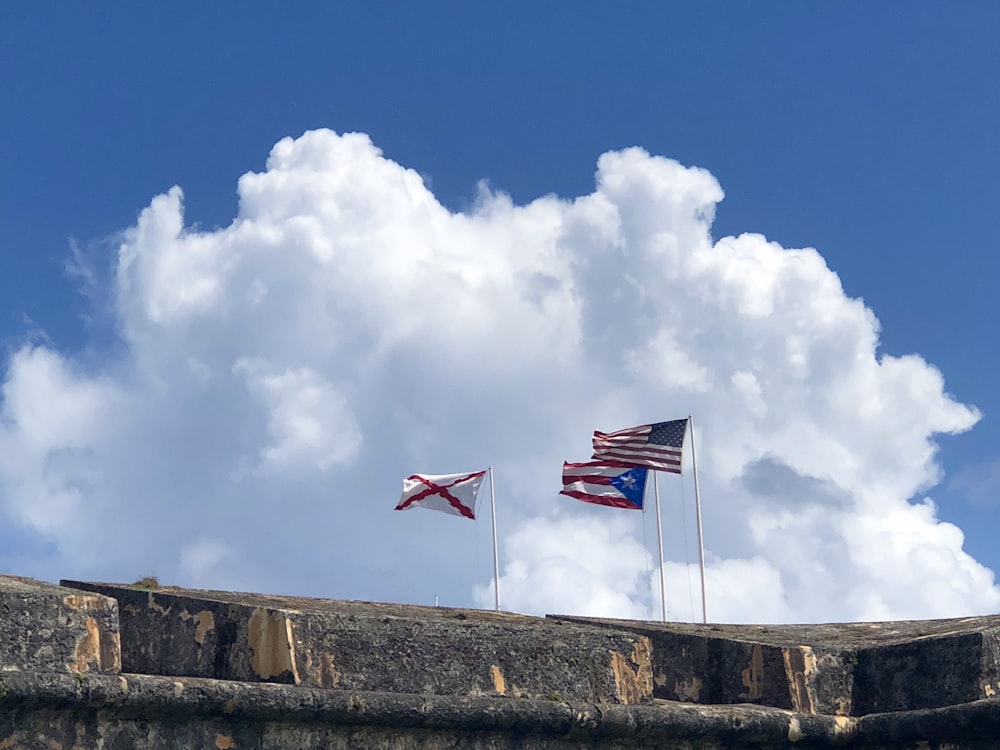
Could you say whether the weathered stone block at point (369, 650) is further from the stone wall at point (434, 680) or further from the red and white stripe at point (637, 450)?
the red and white stripe at point (637, 450)

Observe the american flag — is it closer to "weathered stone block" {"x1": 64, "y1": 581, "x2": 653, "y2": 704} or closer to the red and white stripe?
the red and white stripe

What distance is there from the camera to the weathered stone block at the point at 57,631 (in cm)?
794

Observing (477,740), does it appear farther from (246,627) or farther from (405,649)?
(246,627)

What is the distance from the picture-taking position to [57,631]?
808 centimetres

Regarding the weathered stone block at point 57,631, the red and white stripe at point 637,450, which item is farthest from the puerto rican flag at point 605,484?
the weathered stone block at point 57,631

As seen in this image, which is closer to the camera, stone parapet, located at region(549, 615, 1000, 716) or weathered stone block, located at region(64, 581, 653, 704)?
weathered stone block, located at region(64, 581, 653, 704)

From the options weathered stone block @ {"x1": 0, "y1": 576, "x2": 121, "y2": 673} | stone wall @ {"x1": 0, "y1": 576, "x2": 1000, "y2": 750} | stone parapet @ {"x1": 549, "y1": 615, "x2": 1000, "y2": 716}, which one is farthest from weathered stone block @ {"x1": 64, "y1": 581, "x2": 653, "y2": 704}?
stone parapet @ {"x1": 549, "y1": 615, "x2": 1000, "y2": 716}

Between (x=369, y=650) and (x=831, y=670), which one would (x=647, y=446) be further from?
(x=369, y=650)

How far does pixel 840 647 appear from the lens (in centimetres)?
1043

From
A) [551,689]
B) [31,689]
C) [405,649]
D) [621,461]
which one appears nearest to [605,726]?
[551,689]

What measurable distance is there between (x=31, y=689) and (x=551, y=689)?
304cm

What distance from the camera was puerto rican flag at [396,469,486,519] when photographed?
57.6 feet

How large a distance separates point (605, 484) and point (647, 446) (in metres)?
0.75

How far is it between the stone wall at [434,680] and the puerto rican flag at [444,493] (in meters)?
6.69
